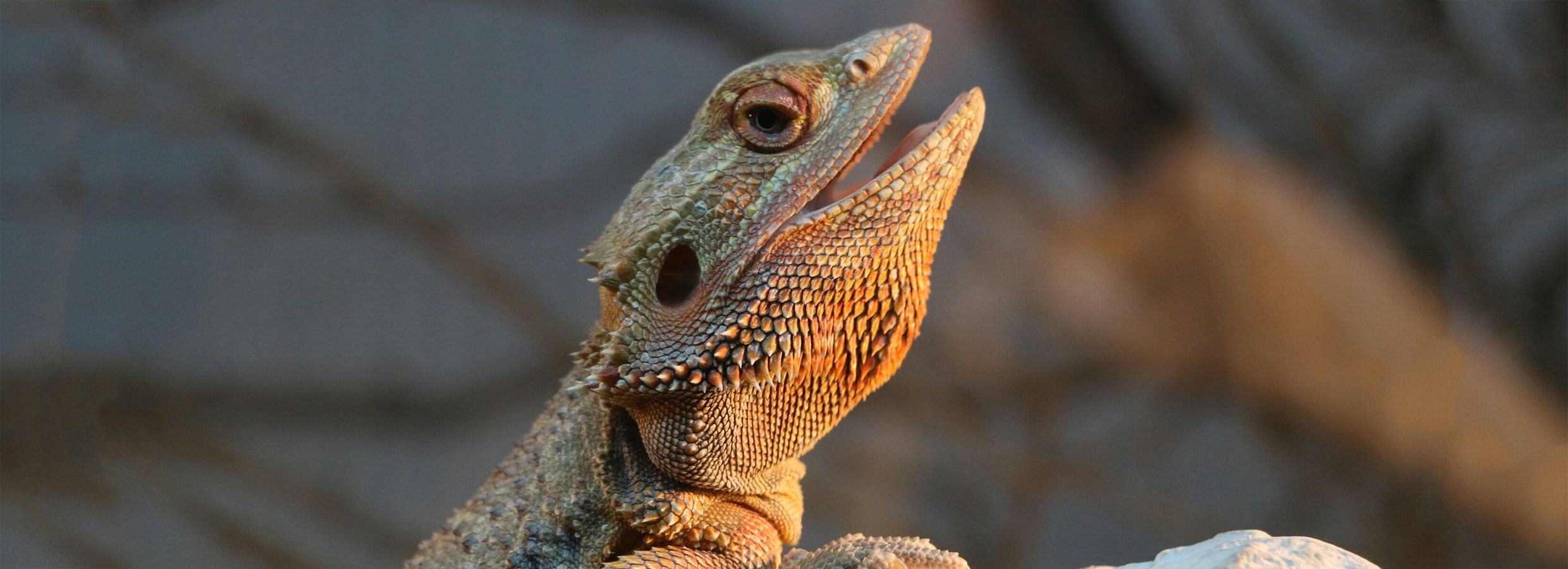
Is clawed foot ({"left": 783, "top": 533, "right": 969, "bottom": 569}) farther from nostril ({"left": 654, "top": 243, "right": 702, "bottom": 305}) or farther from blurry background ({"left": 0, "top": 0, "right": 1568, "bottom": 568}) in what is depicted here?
blurry background ({"left": 0, "top": 0, "right": 1568, "bottom": 568})

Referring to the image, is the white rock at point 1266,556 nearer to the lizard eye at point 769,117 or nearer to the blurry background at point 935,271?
the lizard eye at point 769,117

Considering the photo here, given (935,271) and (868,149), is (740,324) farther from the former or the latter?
(935,271)

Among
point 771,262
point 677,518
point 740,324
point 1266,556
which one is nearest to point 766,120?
point 771,262

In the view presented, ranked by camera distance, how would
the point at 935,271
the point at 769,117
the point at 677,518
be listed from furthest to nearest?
the point at 935,271, the point at 769,117, the point at 677,518

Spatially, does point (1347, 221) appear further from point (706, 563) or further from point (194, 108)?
point (194, 108)

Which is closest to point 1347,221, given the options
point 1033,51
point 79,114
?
point 1033,51
